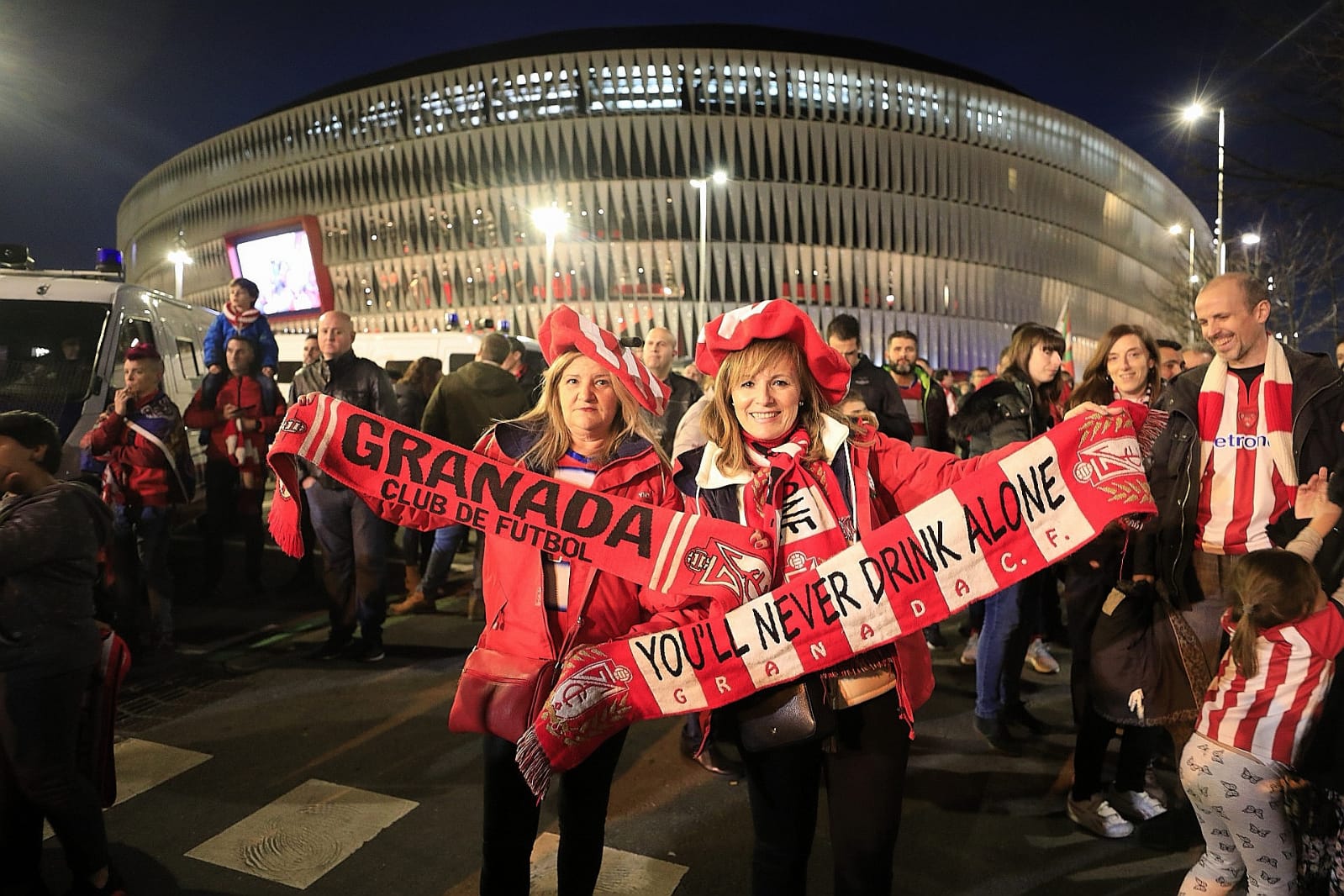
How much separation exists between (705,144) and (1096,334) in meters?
34.2

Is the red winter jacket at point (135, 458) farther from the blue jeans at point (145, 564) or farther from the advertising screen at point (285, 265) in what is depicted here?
the advertising screen at point (285, 265)

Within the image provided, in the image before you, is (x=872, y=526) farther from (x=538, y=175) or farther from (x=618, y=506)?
(x=538, y=175)

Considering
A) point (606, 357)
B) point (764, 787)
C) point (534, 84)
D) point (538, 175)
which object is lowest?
point (764, 787)

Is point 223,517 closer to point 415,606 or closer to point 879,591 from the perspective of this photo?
point 415,606

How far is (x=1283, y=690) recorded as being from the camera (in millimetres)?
2771

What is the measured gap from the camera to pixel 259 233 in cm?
4050

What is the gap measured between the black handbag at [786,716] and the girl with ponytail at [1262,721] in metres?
1.44

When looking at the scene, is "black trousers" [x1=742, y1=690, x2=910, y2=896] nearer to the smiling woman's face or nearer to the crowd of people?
the crowd of people

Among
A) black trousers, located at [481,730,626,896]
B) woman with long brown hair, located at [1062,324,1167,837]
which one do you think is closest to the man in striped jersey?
woman with long brown hair, located at [1062,324,1167,837]

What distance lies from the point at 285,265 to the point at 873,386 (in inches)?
1603

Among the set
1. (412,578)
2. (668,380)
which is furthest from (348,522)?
(668,380)

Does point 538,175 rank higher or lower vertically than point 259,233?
higher

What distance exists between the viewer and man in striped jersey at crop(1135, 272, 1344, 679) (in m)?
3.38

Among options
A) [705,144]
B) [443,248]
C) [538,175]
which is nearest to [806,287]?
[705,144]
